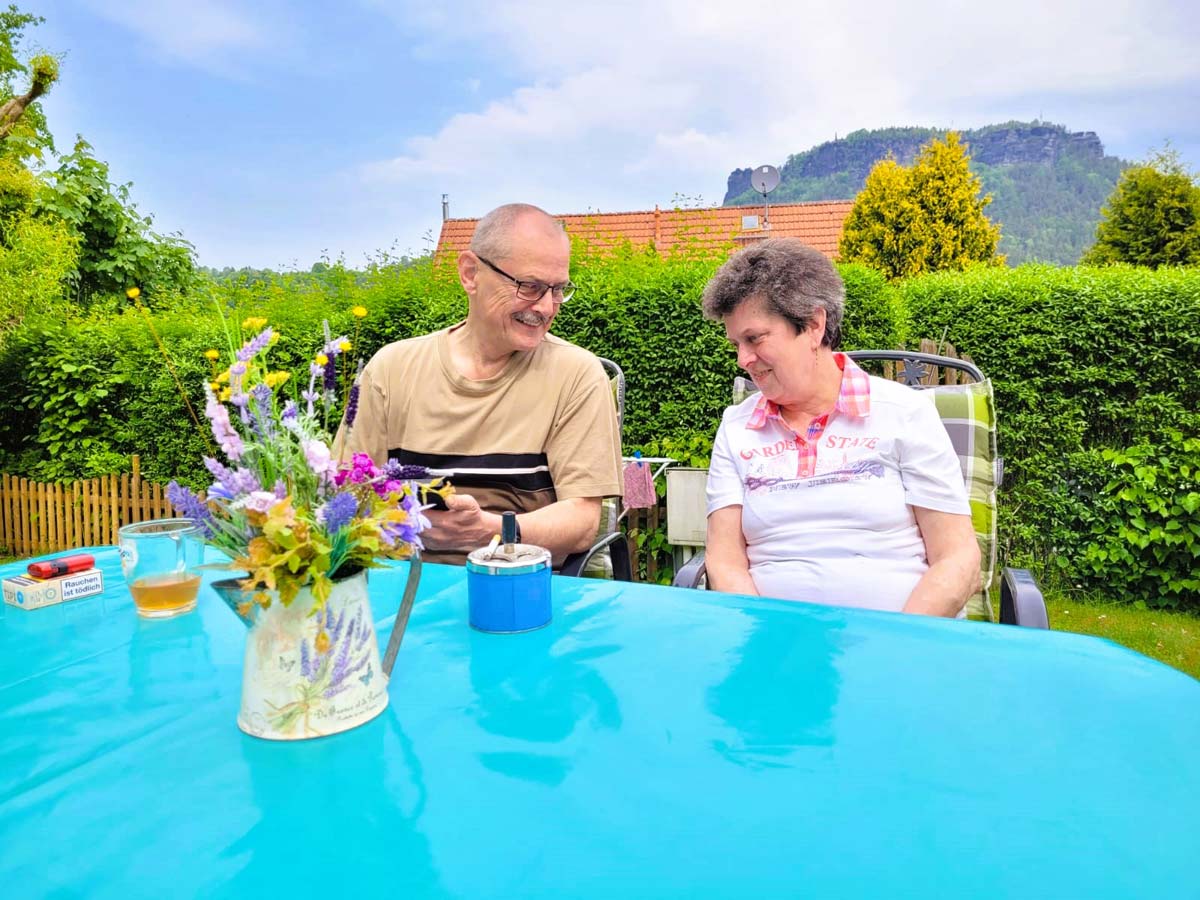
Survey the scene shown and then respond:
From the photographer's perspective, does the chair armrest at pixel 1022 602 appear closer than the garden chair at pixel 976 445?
Yes

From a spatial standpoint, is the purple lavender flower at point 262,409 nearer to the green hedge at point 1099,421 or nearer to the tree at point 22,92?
the green hedge at point 1099,421

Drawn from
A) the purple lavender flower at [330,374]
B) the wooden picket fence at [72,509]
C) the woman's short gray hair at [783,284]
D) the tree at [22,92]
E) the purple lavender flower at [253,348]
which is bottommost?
the wooden picket fence at [72,509]

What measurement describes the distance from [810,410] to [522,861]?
63.9 inches

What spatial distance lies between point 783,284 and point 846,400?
1.17 feet

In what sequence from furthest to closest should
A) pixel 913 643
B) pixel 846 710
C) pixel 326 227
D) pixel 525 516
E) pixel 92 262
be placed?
pixel 92 262 < pixel 326 227 < pixel 525 516 < pixel 913 643 < pixel 846 710

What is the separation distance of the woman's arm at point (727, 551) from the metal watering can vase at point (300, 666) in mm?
1167

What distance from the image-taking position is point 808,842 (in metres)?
0.77

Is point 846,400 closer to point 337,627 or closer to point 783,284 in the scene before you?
point 783,284

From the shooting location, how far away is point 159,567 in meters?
1.48

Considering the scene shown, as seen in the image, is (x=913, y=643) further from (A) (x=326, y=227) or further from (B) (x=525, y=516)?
(A) (x=326, y=227)

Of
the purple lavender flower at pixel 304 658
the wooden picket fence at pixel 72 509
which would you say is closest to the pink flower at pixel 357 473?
the purple lavender flower at pixel 304 658

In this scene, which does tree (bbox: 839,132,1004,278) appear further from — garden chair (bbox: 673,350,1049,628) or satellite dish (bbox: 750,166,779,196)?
garden chair (bbox: 673,350,1049,628)

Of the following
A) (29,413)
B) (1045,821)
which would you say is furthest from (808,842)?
(29,413)

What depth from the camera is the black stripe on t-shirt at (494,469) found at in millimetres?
Result: 2314
